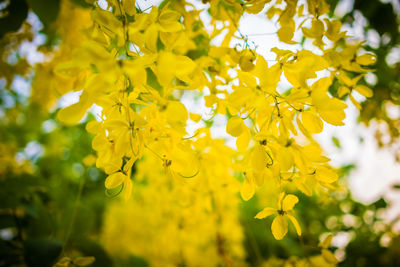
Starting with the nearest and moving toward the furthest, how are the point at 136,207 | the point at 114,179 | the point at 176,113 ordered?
the point at 176,113 → the point at 114,179 → the point at 136,207

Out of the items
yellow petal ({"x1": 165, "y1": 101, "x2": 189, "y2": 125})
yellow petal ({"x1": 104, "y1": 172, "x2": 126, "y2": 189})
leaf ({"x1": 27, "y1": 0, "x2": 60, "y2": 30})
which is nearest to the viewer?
yellow petal ({"x1": 165, "y1": 101, "x2": 189, "y2": 125})

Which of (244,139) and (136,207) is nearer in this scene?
(244,139)

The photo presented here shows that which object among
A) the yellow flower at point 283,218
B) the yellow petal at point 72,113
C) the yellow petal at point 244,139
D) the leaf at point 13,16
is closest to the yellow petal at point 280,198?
the yellow flower at point 283,218

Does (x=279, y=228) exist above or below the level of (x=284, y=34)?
below

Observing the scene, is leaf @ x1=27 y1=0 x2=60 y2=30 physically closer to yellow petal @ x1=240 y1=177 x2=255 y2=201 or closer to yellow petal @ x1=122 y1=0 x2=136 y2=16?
yellow petal @ x1=122 y1=0 x2=136 y2=16

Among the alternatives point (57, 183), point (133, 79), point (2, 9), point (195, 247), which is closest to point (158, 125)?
point (133, 79)

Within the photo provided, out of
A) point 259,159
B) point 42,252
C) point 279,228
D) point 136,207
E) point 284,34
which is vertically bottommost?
point 136,207

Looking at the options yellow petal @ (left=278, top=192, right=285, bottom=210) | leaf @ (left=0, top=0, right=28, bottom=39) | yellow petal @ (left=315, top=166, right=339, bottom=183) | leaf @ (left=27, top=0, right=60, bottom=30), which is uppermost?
leaf @ (left=27, top=0, right=60, bottom=30)

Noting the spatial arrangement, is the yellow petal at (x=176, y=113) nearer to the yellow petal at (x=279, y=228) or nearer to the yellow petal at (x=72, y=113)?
the yellow petal at (x=72, y=113)

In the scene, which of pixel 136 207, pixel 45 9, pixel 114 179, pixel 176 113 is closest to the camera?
pixel 176 113

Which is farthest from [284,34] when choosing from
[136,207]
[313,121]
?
[136,207]

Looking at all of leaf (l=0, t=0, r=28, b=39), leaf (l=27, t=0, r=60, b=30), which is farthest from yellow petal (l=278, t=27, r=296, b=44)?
leaf (l=0, t=0, r=28, b=39)

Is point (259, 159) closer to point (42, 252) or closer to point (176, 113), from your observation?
point (176, 113)

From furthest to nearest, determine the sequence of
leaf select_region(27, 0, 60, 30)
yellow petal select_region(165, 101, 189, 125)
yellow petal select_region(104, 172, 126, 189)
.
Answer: leaf select_region(27, 0, 60, 30) < yellow petal select_region(104, 172, 126, 189) < yellow petal select_region(165, 101, 189, 125)
